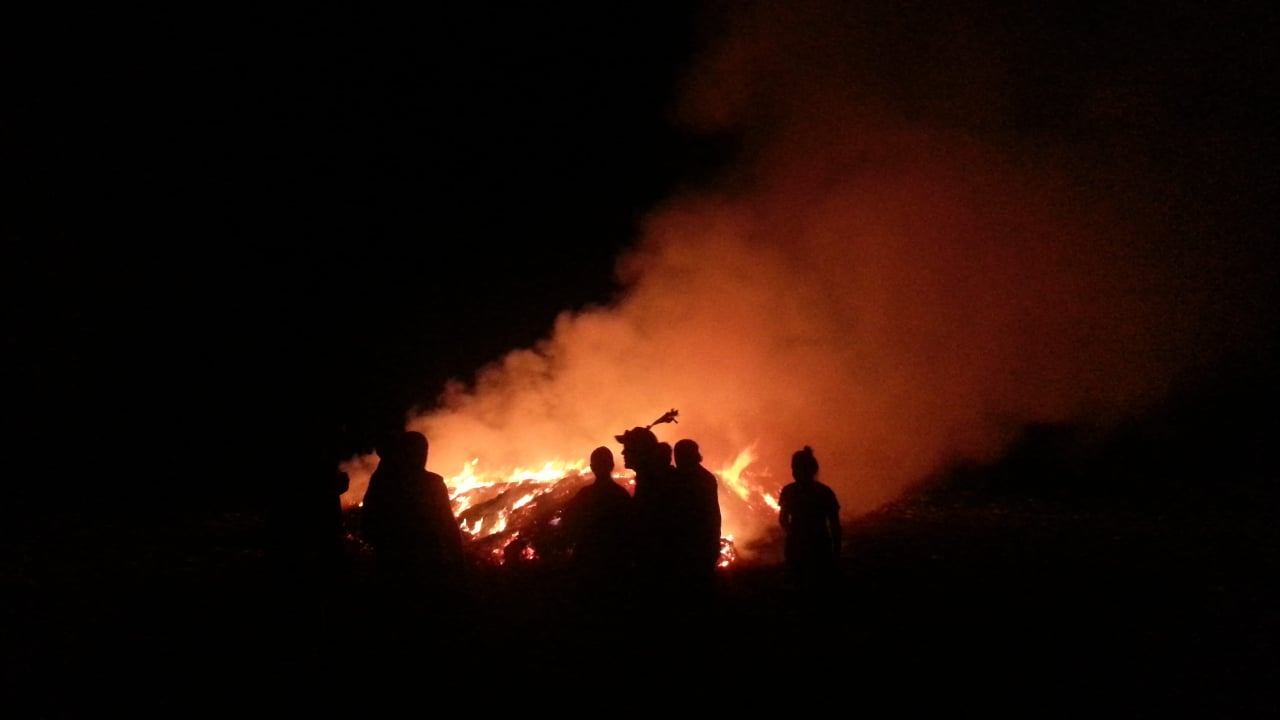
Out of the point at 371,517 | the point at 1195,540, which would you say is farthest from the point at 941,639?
the point at 1195,540

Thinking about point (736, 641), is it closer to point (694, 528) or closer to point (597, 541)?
point (694, 528)

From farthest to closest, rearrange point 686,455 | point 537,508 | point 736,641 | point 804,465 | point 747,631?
point 537,508, point 804,465, point 747,631, point 736,641, point 686,455

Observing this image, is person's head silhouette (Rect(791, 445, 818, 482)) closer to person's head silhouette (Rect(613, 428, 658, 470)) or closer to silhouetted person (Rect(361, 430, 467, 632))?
person's head silhouette (Rect(613, 428, 658, 470))

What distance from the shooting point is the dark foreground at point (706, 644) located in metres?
4.23

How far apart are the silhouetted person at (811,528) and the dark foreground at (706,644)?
0.87 feet

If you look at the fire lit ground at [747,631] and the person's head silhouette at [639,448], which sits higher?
the person's head silhouette at [639,448]

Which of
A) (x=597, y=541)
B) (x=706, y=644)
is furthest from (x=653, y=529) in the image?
(x=706, y=644)

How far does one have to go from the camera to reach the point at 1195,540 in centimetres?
832

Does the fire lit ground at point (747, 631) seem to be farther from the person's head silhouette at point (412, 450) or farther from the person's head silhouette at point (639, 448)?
the person's head silhouette at point (639, 448)

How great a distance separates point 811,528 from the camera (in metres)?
6.07

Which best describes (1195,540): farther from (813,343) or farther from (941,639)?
Answer: (813,343)

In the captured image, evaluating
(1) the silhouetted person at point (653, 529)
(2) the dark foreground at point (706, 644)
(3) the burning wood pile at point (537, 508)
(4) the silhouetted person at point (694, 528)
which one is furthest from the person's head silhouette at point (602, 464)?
(3) the burning wood pile at point (537, 508)

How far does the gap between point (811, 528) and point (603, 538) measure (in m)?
2.19

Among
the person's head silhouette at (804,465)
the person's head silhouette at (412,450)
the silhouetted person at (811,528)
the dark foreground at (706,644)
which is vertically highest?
the person's head silhouette at (412,450)
